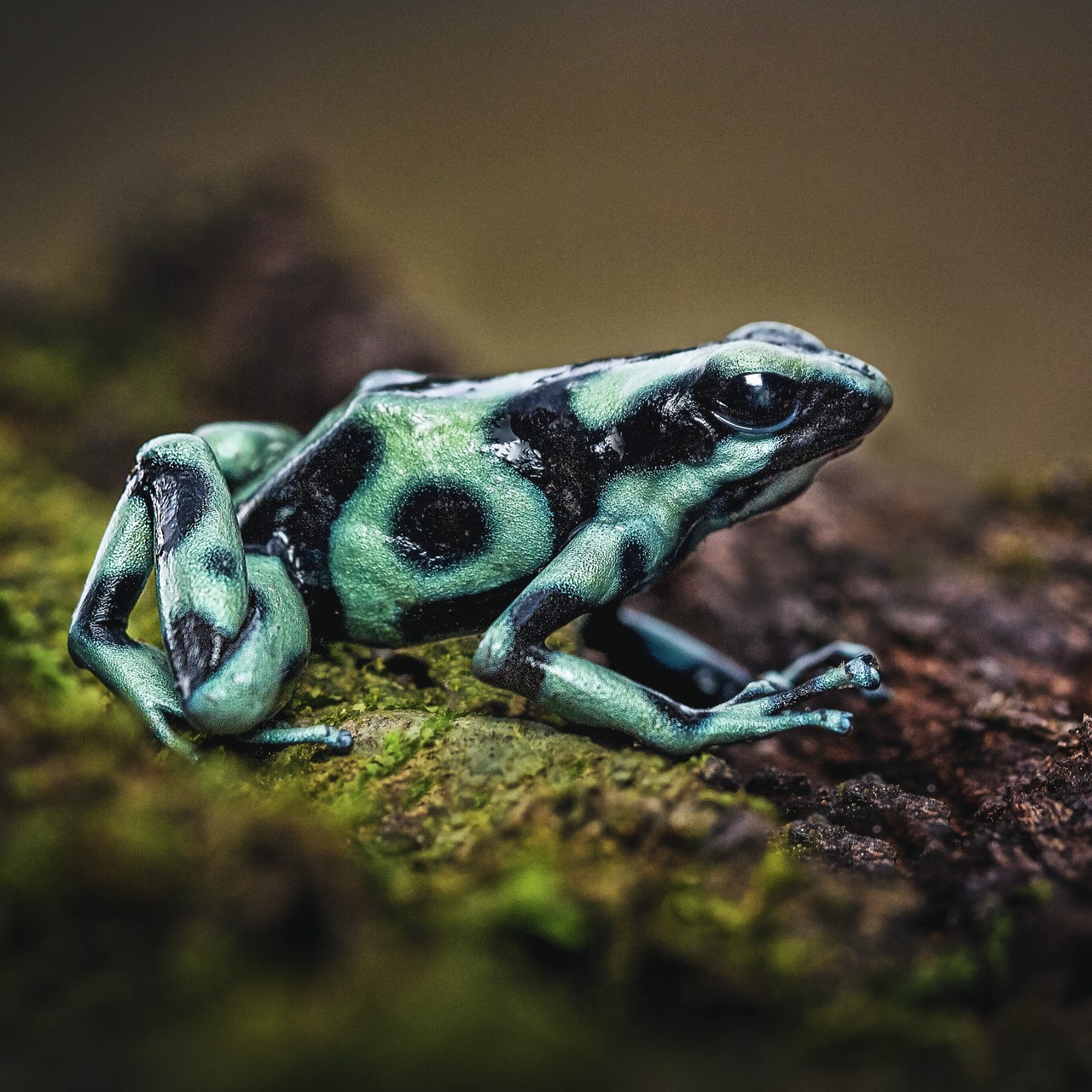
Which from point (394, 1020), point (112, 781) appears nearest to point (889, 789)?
point (394, 1020)

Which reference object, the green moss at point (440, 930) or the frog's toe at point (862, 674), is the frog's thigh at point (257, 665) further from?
the frog's toe at point (862, 674)

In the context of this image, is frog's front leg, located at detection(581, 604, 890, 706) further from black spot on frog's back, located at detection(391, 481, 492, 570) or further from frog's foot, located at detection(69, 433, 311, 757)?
frog's foot, located at detection(69, 433, 311, 757)

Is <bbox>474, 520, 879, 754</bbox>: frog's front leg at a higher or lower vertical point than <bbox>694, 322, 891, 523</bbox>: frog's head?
lower

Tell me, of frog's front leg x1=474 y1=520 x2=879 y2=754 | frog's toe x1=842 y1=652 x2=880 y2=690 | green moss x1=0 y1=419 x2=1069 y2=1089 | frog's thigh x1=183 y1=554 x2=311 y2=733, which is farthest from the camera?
frog's toe x1=842 y1=652 x2=880 y2=690

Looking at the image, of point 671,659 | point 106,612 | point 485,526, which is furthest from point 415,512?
point 671,659

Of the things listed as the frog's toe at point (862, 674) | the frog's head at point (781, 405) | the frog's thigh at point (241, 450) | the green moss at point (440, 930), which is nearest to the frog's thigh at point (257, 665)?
the green moss at point (440, 930)

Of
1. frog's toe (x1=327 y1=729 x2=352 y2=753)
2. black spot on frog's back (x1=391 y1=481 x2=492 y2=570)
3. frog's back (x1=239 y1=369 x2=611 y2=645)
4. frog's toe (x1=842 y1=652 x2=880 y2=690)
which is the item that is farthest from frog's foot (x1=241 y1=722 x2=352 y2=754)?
frog's toe (x1=842 y1=652 x2=880 y2=690)

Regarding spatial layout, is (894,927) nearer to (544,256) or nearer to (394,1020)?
(394,1020)

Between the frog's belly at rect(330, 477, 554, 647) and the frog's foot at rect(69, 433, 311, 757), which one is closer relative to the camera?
the frog's foot at rect(69, 433, 311, 757)
